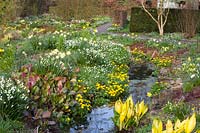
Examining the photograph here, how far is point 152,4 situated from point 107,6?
14.2 ft

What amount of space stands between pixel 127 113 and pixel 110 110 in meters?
1.70

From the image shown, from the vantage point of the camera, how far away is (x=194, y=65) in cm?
1079

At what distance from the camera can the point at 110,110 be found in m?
8.12

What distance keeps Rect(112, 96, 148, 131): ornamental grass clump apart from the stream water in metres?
0.31

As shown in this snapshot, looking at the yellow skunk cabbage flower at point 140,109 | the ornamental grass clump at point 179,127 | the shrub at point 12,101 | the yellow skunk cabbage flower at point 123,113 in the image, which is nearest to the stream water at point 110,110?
the yellow skunk cabbage flower at point 123,113

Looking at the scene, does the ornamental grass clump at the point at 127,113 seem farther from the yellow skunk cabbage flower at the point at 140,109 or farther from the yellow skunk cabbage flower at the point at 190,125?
the yellow skunk cabbage flower at the point at 190,125

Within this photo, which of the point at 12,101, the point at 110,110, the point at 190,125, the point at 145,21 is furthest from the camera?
the point at 145,21

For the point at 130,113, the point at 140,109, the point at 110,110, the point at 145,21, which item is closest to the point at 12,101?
the point at 130,113

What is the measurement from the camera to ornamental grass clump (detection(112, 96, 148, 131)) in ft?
21.1

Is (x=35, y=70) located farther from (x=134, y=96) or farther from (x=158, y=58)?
(x=158, y=58)

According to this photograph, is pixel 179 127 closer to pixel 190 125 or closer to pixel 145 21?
pixel 190 125

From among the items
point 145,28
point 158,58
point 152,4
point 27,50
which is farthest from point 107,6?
point 27,50

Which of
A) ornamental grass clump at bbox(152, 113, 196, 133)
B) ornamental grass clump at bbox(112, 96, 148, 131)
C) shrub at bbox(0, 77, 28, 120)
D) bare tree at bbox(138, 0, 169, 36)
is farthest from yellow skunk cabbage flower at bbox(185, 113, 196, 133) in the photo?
bare tree at bbox(138, 0, 169, 36)

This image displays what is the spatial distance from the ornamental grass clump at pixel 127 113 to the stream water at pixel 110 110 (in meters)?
0.31
